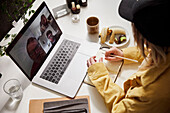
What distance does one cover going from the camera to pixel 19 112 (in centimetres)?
97

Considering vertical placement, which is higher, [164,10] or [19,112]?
[164,10]

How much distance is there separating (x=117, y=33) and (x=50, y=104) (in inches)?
23.9

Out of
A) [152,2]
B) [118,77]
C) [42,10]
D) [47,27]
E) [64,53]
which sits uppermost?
[152,2]

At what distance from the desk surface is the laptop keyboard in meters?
0.08

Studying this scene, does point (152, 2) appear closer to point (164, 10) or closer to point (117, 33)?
point (164, 10)

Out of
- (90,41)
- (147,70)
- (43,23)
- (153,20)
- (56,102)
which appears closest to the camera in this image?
(153,20)

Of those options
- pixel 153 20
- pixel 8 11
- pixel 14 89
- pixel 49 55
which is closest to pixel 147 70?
pixel 153 20

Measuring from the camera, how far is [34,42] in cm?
104

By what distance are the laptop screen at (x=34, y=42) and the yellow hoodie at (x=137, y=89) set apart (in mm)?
308

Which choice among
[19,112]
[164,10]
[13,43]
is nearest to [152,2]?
[164,10]

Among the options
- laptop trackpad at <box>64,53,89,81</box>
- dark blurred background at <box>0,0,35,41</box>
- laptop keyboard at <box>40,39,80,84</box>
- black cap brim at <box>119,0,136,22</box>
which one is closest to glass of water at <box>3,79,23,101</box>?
laptop keyboard at <box>40,39,80,84</box>

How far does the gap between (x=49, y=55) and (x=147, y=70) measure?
0.61 meters

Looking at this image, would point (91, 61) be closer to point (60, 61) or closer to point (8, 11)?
point (60, 61)

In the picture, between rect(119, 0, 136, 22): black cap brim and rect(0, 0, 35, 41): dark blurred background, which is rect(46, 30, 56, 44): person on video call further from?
rect(119, 0, 136, 22): black cap brim
